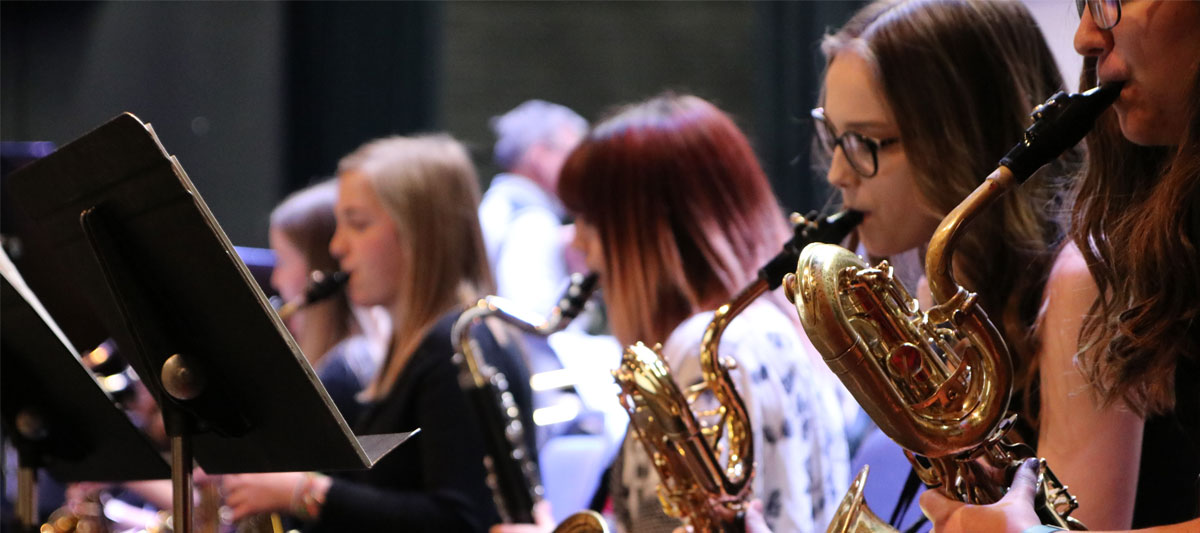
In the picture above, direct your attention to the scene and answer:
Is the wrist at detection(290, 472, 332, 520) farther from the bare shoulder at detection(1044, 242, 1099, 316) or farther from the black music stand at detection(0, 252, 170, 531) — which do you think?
the bare shoulder at detection(1044, 242, 1099, 316)

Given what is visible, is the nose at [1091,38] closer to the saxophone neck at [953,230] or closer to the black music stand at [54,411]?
the saxophone neck at [953,230]

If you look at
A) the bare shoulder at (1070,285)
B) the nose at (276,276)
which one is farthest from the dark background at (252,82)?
the bare shoulder at (1070,285)

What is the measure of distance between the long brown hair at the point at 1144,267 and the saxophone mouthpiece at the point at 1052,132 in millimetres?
110

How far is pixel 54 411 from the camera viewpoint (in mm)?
2244

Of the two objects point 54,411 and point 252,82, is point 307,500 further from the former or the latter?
point 252,82

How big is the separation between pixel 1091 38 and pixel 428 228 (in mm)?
2246

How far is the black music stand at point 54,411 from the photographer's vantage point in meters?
2.13

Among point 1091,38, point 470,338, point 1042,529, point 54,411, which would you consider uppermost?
point 1091,38

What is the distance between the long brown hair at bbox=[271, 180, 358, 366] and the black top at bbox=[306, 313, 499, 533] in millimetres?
830

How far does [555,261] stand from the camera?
5922 mm

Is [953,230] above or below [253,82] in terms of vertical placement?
above

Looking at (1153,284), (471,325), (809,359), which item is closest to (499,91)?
(471,325)

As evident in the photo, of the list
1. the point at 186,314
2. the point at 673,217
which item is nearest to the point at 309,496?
the point at 673,217

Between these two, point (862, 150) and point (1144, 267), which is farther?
point (862, 150)
